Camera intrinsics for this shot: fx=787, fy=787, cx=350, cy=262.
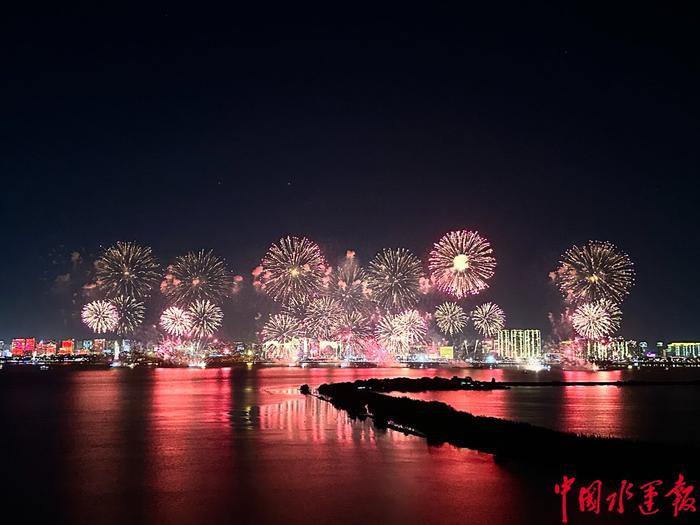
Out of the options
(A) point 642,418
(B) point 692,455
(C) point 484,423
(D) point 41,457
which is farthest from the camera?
(A) point 642,418

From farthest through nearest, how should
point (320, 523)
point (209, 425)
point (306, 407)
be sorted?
1. point (306, 407)
2. point (209, 425)
3. point (320, 523)

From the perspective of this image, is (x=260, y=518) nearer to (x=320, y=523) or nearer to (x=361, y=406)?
(x=320, y=523)

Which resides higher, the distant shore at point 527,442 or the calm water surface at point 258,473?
the distant shore at point 527,442

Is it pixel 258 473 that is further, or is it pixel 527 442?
pixel 527 442

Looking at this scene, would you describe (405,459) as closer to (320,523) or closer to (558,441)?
(558,441)

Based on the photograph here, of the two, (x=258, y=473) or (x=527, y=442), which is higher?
(x=527, y=442)

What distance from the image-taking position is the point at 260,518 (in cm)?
1777

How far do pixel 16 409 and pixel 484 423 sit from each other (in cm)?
3794

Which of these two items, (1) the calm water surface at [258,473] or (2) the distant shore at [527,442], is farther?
(2) the distant shore at [527,442]

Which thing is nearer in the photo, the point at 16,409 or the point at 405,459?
the point at 405,459

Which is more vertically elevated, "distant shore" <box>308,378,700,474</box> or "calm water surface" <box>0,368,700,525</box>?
"distant shore" <box>308,378,700,474</box>

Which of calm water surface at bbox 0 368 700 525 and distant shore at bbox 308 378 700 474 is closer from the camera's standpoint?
calm water surface at bbox 0 368 700 525

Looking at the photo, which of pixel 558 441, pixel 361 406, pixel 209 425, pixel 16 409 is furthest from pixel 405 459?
pixel 16 409

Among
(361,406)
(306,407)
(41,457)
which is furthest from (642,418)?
(41,457)
